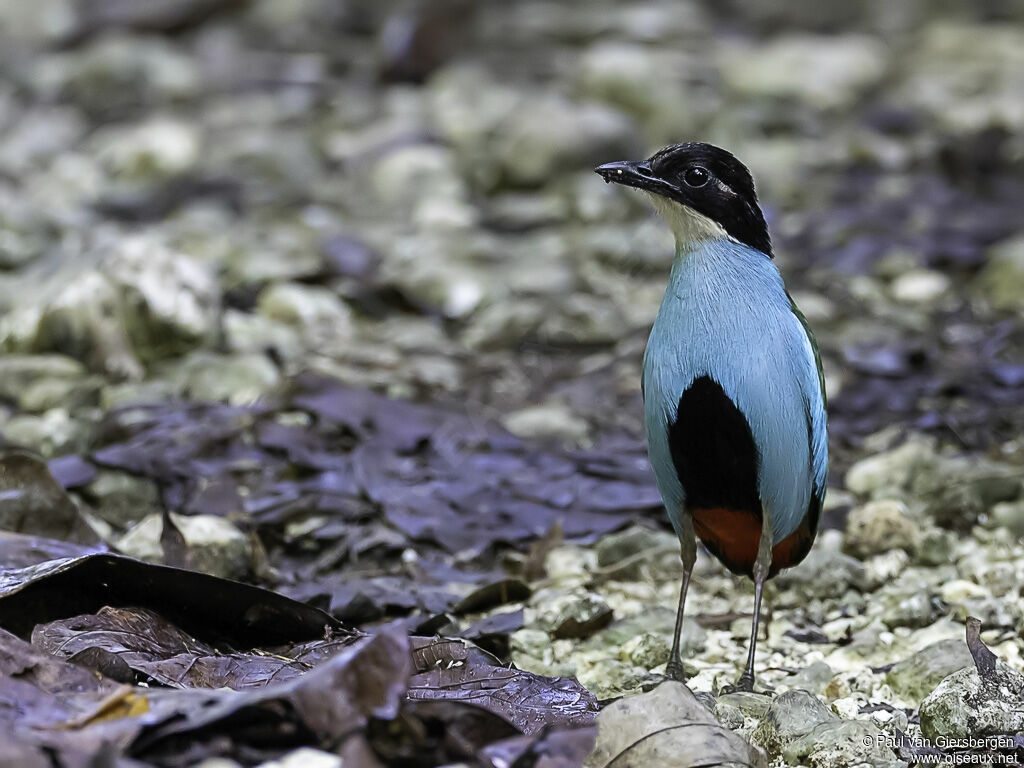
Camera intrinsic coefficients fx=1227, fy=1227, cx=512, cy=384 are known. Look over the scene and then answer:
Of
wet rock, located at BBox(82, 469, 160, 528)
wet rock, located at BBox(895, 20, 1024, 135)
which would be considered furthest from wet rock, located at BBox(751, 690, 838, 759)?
wet rock, located at BBox(895, 20, 1024, 135)

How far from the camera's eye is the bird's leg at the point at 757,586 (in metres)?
3.02

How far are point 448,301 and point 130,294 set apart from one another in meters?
1.53

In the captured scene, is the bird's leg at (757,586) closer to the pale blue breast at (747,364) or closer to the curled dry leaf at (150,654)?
the pale blue breast at (747,364)

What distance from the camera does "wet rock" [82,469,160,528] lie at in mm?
4078

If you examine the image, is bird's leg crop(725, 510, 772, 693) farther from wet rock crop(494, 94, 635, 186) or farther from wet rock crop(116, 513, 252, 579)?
wet rock crop(494, 94, 635, 186)

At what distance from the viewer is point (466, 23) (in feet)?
33.9

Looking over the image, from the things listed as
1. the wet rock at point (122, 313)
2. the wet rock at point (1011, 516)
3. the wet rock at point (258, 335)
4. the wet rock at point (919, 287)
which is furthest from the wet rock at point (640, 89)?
the wet rock at point (1011, 516)

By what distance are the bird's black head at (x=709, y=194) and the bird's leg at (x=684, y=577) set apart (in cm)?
74

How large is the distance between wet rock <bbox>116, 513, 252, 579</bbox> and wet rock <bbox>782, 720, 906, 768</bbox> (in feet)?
Answer: 5.58

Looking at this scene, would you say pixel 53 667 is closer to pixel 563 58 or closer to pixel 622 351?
pixel 622 351

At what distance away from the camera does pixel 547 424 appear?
488 cm

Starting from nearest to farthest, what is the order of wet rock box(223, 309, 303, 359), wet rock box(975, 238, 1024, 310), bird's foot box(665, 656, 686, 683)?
1. bird's foot box(665, 656, 686, 683)
2. wet rock box(223, 309, 303, 359)
3. wet rock box(975, 238, 1024, 310)

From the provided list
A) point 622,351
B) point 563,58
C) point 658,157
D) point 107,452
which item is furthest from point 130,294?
point 563,58

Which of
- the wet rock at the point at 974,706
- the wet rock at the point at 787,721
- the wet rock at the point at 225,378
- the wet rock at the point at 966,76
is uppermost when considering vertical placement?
the wet rock at the point at 966,76
